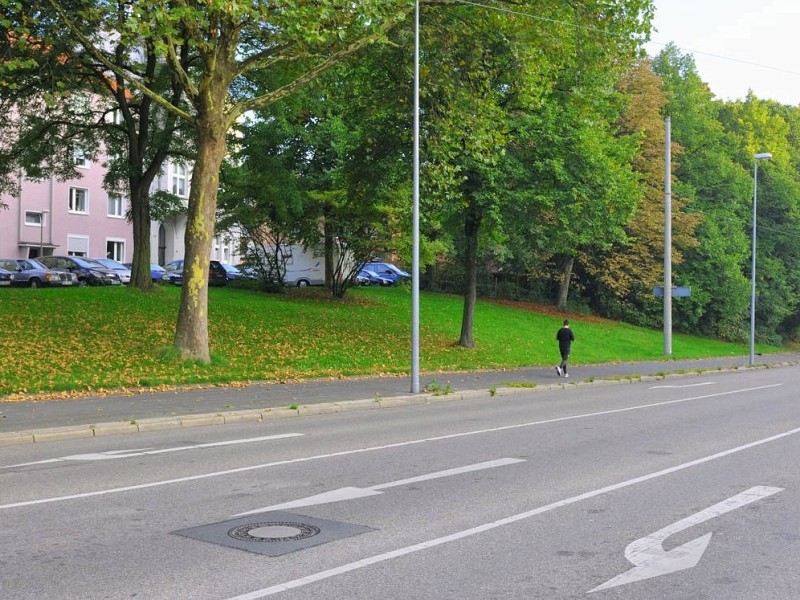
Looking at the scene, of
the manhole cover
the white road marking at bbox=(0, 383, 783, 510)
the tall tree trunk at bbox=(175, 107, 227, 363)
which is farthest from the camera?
the tall tree trunk at bbox=(175, 107, 227, 363)

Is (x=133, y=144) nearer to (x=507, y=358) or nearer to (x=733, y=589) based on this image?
(x=507, y=358)

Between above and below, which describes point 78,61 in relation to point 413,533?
above

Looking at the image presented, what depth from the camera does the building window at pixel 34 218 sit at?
178ft

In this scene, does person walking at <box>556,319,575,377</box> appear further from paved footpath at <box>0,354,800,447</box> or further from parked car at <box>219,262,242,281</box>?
parked car at <box>219,262,242,281</box>

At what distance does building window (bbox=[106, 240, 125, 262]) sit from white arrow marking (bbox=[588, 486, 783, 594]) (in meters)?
58.1

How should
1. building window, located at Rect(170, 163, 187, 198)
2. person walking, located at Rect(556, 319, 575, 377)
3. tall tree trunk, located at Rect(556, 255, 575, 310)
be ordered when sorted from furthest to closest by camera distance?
1. building window, located at Rect(170, 163, 187, 198)
2. tall tree trunk, located at Rect(556, 255, 575, 310)
3. person walking, located at Rect(556, 319, 575, 377)

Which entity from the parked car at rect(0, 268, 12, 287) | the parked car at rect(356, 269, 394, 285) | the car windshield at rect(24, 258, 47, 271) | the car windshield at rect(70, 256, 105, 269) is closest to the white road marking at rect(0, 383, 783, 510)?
the car windshield at rect(70, 256, 105, 269)

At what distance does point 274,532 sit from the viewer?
21.6ft

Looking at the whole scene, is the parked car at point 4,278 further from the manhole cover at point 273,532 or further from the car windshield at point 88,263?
the manhole cover at point 273,532

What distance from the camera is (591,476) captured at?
30.2 ft

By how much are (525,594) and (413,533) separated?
5.15 feet

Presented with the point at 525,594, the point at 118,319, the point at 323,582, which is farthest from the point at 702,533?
the point at 118,319

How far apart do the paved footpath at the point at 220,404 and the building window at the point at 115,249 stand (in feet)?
142

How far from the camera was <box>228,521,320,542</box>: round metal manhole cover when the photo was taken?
638 centimetres
